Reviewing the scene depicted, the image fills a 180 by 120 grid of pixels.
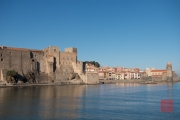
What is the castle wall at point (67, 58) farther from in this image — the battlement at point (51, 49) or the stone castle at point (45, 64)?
the battlement at point (51, 49)

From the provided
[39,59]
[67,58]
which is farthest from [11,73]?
[67,58]

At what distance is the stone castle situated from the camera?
27008mm

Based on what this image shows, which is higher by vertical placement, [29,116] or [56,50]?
[56,50]

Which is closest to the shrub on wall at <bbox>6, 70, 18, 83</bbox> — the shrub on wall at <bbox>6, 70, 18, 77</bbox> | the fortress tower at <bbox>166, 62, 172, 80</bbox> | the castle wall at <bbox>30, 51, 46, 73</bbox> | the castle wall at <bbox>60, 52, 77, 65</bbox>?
the shrub on wall at <bbox>6, 70, 18, 77</bbox>

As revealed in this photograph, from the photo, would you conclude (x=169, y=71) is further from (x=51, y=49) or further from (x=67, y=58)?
(x=51, y=49)

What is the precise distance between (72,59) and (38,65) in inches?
236

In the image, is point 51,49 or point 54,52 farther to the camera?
point 54,52

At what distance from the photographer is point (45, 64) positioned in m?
32.0

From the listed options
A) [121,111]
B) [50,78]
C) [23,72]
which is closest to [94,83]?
[50,78]

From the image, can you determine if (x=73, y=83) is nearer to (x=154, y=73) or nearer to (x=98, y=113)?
(x=98, y=113)

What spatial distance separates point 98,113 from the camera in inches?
466

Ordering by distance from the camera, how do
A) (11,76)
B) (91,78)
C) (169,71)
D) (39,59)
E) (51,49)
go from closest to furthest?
Result: (11,76)
(39,59)
(51,49)
(91,78)
(169,71)

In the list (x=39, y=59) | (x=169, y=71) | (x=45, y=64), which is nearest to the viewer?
(x=39, y=59)

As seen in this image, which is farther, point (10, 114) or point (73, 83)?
point (73, 83)
